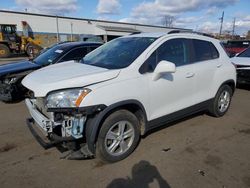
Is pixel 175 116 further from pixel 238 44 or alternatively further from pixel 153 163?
pixel 238 44

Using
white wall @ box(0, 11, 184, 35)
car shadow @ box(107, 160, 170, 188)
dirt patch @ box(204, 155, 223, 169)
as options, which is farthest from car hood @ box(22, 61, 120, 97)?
white wall @ box(0, 11, 184, 35)

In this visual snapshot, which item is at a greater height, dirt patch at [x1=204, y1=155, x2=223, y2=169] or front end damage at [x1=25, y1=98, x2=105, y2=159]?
front end damage at [x1=25, y1=98, x2=105, y2=159]

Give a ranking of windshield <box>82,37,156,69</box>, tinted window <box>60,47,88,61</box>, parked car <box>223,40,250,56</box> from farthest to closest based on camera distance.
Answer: parked car <box>223,40,250,56</box>, tinted window <box>60,47,88,61</box>, windshield <box>82,37,156,69</box>

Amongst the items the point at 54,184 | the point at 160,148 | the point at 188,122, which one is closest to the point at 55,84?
the point at 54,184

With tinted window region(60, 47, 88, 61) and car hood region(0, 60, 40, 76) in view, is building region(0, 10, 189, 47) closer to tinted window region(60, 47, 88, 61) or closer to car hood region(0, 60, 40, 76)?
tinted window region(60, 47, 88, 61)

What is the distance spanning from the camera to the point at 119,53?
398 centimetres

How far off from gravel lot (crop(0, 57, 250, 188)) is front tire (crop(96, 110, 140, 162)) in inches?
5.8

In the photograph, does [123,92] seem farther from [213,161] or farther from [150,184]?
[213,161]

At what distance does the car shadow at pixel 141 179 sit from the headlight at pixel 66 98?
3.77 ft

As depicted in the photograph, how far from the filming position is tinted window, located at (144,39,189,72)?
3.65 m

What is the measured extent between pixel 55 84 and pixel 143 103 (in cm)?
131

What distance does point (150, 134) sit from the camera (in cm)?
438

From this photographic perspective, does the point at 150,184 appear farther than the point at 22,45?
No

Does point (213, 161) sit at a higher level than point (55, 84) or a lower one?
lower
